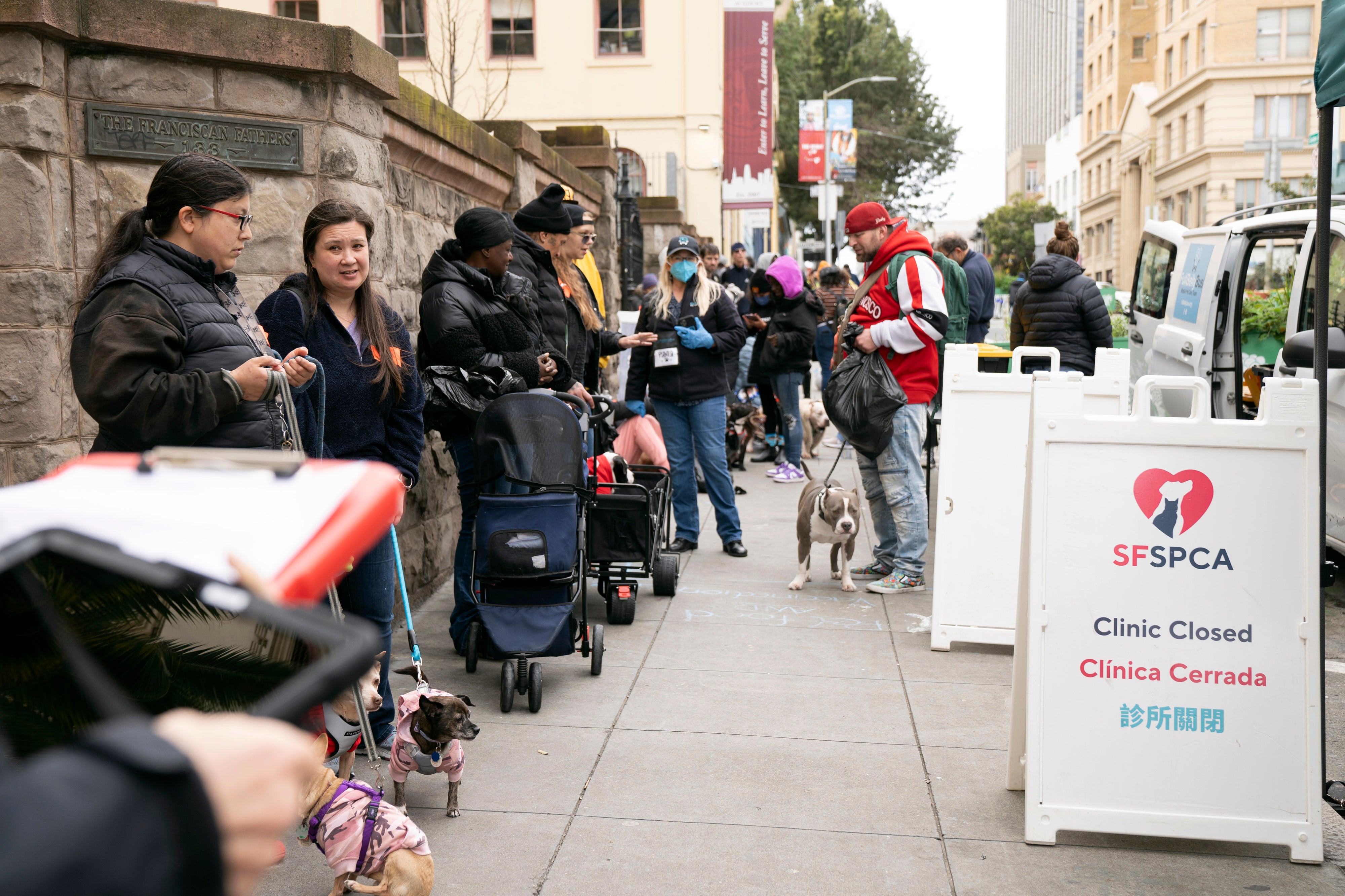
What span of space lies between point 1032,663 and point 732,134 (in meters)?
25.8

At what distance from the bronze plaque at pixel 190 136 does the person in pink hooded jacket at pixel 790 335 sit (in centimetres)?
614

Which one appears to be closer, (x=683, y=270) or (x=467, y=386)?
(x=467, y=386)

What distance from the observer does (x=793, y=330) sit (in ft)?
35.1

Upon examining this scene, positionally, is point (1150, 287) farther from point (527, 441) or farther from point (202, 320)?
point (202, 320)

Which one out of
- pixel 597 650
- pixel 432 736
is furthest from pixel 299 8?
pixel 432 736

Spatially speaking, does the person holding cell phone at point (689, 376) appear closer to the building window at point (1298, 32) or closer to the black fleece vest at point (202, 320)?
the black fleece vest at point (202, 320)

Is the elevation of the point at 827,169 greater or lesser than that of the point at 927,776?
greater

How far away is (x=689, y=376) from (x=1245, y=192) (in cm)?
5888

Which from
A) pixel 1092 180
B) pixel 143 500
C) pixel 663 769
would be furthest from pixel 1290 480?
pixel 1092 180

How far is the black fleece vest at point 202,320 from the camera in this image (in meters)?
3.17

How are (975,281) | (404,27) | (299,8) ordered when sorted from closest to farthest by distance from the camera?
(975,281) < (404,27) < (299,8)

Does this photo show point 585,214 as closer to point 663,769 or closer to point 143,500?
point 663,769

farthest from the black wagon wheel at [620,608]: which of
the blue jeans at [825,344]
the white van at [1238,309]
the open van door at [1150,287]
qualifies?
the blue jeans at [825,344]

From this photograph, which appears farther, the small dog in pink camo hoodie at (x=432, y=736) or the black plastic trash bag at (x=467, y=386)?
the black plastic trash bag at (x=467, y=386)
